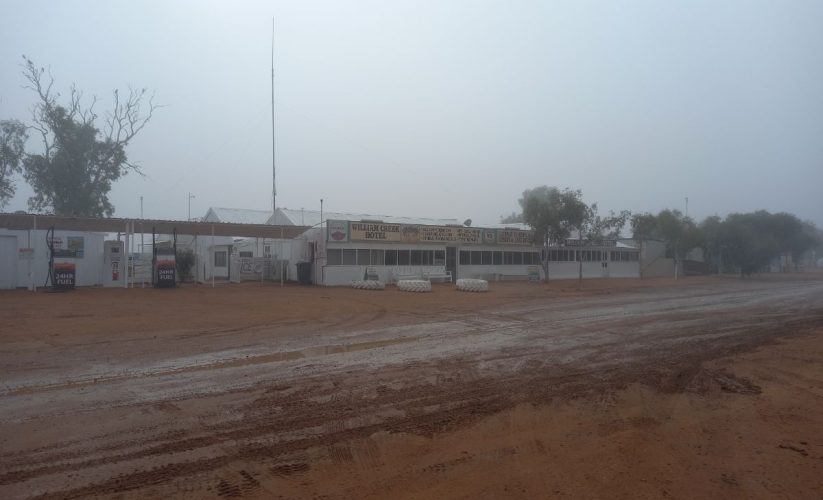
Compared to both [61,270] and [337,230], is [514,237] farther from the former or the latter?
[61,270]

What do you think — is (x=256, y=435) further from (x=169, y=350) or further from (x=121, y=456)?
(x=169, y=350)

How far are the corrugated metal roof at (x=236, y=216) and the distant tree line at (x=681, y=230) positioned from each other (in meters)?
22.2

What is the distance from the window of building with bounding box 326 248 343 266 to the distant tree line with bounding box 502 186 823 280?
13.4 metres

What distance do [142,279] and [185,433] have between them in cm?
2453

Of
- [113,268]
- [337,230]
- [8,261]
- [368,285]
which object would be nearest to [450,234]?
[337,230]

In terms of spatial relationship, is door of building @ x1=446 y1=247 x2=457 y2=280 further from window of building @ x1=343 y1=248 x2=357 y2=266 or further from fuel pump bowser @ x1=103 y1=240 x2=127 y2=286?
fuel pump bowser @ x1=103 y1=240 x2=127 y2=286

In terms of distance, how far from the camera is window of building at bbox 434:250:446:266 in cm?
3466

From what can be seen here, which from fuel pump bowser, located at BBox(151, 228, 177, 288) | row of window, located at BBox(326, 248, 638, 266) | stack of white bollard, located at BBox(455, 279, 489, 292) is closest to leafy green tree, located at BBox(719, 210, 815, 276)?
row of window, located at BBox(326, 248, 638, 266)

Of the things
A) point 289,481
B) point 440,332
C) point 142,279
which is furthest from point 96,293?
point 289,481

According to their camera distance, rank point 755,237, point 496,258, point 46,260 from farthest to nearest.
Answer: point 755,237, point 496,258, point 46,260

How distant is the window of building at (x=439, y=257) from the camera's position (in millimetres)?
34656

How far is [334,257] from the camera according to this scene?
31.0m

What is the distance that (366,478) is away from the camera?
16.5ft

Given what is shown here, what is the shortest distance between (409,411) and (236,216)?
43.9 metres
